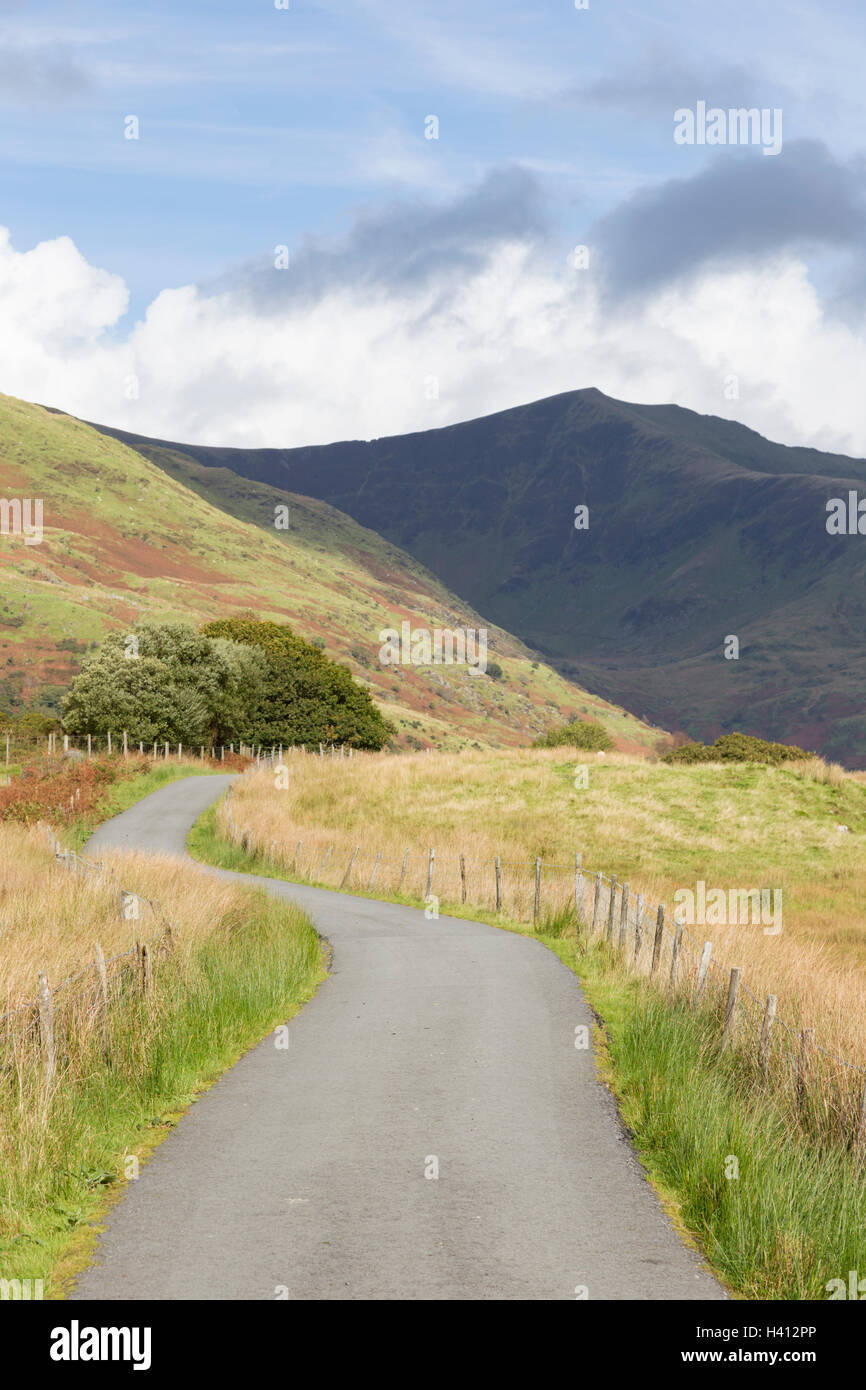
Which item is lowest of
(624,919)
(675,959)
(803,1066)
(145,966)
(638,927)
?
(624,919)

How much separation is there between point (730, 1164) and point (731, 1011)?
3795 millimetres

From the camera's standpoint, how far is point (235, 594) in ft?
652

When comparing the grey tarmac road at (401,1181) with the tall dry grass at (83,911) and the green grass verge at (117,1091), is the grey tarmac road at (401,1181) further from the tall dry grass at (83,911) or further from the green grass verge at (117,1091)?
the tall dry grass at (83,911)

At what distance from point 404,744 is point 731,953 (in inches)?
4919

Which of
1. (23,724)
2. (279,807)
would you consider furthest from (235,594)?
(279,807)

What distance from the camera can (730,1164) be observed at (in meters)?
8.36

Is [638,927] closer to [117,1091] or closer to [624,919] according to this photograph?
[624,919]

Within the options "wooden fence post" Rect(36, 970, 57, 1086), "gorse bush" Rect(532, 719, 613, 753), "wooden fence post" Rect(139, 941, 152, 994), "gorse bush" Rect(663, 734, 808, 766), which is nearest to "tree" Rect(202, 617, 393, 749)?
"gorse bush" Rect(663, 734, 808, 766)

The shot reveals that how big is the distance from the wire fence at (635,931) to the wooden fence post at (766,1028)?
0.01 m

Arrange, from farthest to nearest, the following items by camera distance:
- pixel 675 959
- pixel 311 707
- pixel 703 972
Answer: pixel 311 707
pixel 675 959
pixel 703 972

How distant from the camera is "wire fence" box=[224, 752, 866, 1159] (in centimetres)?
985

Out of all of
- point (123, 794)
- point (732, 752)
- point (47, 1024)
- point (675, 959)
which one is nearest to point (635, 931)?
point (675, 959)

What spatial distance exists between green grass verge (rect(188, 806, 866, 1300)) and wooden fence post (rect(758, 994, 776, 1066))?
357 mm

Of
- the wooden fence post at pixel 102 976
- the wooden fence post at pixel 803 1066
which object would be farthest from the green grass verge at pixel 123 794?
the wooden fence post at pixel 803 1066
